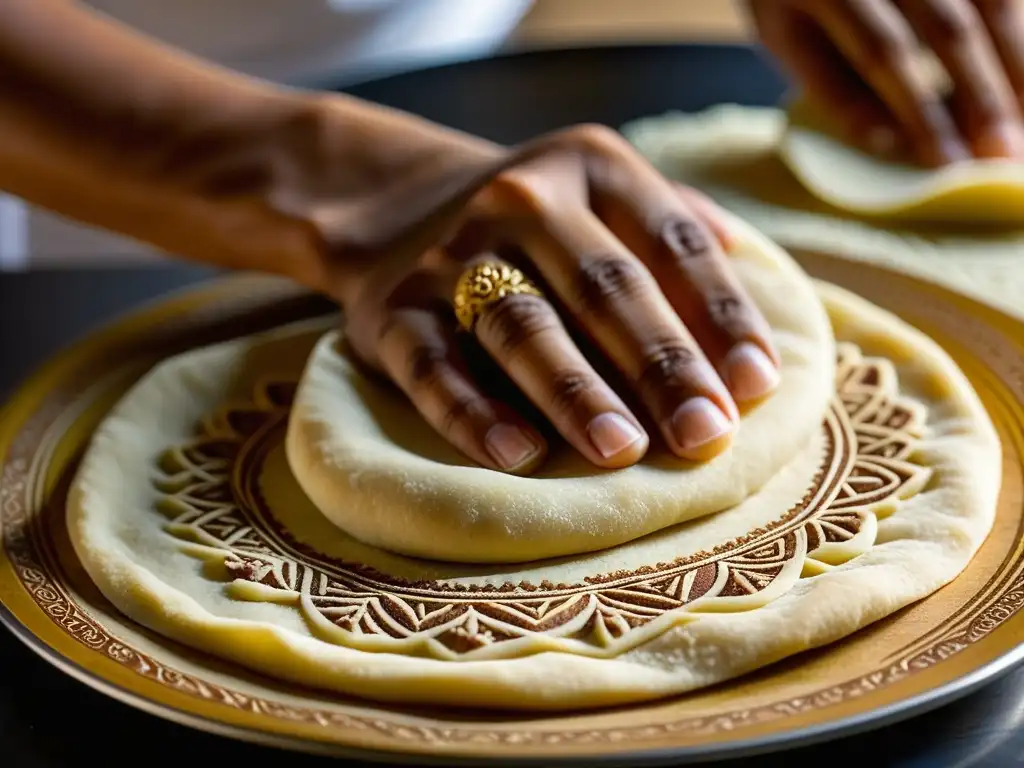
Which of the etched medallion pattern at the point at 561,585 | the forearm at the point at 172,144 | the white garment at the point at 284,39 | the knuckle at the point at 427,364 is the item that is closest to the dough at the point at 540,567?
the etched medallion pattern at the point at 561,585

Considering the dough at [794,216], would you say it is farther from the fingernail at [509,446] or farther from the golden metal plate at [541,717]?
the fingernail at [509,446]

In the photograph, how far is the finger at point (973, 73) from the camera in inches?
48.5

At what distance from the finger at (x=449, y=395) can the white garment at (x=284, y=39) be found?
0.74 metres

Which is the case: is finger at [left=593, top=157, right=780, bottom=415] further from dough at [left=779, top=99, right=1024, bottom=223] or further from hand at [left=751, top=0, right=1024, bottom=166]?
hand at [left=751, top=0, right=1024, bottom=166]

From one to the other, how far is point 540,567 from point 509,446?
3.5 inches

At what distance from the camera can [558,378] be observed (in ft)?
2.54

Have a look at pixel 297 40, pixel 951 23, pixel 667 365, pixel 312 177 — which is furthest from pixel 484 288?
pixel 297 40

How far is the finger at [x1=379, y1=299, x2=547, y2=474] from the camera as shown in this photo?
0.76 m

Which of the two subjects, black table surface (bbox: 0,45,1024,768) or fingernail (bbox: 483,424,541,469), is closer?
black table surface (bbox: 0,45,1024,768)

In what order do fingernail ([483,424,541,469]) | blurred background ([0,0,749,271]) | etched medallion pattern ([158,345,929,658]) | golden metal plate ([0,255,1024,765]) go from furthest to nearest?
blurred background ([0,0,749,271]), fingernail ([483,424,541,469]), etched medallion pattern ([158,345,929,658]), golden metal plate ([0,255,1024,765])

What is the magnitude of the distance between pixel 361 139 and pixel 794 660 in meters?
0.63

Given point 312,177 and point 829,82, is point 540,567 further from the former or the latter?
point 829,82

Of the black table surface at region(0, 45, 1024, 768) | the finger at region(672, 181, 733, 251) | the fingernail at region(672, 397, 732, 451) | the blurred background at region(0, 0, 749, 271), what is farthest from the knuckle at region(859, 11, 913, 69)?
the fingernail at region(672, 397, 732, 451)

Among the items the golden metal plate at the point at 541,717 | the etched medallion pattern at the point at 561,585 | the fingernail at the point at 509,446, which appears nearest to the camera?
the golden metal plate at the point at 541,717
